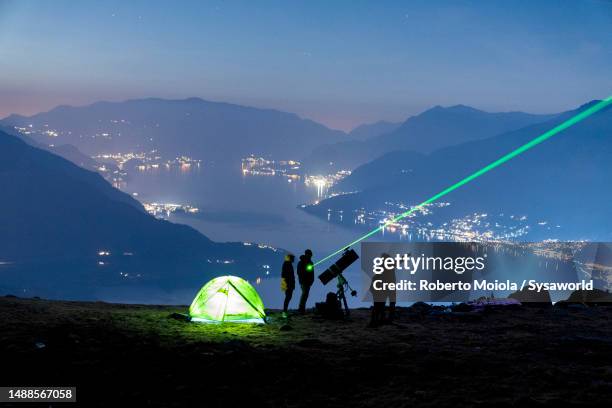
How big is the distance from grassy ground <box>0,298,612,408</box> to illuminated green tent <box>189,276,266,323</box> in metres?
0.92

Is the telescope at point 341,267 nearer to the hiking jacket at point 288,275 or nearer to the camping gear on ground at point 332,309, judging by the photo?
Answer: the camping gear on ground at point 332,309

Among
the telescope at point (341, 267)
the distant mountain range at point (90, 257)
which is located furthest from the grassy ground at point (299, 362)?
the distant mountain range at point (90, 257)

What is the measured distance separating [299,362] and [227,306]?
583 cm

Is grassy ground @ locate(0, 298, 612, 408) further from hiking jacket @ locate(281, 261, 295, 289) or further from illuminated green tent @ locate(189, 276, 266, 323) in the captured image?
hiking jacket @ locate(281, 261, 295, 289)

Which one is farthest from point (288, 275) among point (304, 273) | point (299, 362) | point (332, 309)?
point (299, 362)

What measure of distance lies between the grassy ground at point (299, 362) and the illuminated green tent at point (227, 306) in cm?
92

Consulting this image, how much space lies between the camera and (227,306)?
53.6 ft

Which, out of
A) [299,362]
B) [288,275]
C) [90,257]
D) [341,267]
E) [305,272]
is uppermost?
[90,257]

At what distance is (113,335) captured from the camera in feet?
40.5

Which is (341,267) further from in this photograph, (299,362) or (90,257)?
(90,257)

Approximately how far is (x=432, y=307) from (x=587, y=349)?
7.57m

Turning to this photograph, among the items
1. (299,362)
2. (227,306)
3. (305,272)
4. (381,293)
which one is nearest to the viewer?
(299,362)

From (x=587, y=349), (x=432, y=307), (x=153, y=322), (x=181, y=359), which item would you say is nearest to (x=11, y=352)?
(x=181, y=359)

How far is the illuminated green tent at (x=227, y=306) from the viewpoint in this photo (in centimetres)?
1612
